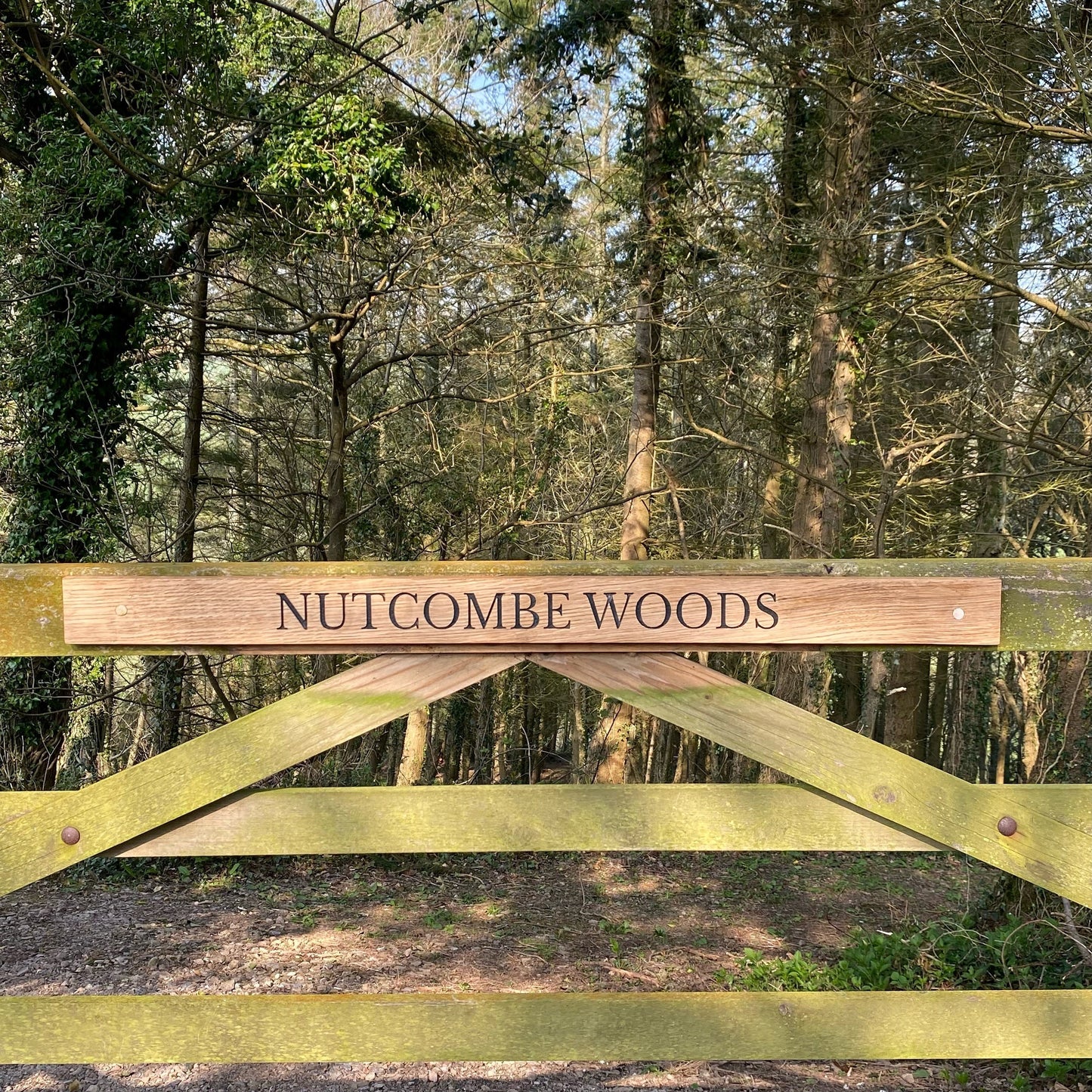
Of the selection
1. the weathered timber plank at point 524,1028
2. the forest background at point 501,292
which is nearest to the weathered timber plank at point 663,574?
the weathered timber plank at point 524,1028

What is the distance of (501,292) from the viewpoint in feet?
34.9

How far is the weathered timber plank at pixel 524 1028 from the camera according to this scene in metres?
2.12

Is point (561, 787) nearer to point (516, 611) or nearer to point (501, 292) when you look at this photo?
point (516, 611)

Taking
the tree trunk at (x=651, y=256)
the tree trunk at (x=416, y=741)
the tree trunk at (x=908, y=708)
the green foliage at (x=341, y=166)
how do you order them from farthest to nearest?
the tree trunk at (x=416, y=741)
the tree trunk at (x=908, y=708)
the tree trunk at (x=651, y=256)
the green foliage at (x=341, y=166)

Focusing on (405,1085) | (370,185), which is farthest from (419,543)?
(405,1085)

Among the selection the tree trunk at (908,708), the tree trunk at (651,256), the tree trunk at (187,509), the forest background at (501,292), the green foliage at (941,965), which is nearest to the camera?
the green foliage at (941,965)

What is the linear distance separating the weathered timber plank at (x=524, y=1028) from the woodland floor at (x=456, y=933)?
170 cm

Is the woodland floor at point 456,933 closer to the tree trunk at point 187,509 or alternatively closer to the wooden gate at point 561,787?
the tree trunk at point 187,509

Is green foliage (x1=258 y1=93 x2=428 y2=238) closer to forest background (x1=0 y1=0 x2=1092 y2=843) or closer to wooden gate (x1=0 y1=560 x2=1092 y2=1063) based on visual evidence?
forest background (x1=0 y1=0 x2=1092 y2=843)

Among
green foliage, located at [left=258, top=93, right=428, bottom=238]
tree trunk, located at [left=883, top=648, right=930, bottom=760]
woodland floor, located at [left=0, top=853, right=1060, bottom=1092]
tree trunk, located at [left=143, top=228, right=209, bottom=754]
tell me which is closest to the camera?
woodland floor, located at [left=0, top=853, right=1060, bottom=1092]

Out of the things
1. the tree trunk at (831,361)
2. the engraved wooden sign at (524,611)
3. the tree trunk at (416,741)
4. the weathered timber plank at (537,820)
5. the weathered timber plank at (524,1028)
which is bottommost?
the tree trunk at (416,741)

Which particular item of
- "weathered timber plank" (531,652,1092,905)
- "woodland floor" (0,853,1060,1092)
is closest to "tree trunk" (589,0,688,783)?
"woodland floor" (0,853,1060,1092)

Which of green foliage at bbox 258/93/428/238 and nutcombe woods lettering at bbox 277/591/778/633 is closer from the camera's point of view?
nutcombe woods lettering at bbox 277/591/778/633

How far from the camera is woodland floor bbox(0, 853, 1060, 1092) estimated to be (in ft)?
12.4
